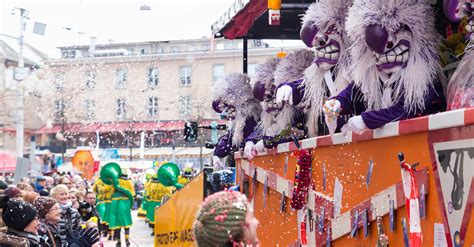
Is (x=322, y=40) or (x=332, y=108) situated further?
(x=322, y=40)

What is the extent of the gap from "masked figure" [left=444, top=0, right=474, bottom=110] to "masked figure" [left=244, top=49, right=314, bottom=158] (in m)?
2.04

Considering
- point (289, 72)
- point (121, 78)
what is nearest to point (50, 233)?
point (289, 72)

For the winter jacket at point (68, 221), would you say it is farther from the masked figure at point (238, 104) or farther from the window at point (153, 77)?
the window at point (153, 77)

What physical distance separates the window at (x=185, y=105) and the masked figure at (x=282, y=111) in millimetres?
42025

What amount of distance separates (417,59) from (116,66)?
44957 mm

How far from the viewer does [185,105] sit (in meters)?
49.3

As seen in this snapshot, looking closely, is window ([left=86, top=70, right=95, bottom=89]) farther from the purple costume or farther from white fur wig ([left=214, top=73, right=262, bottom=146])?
the purple costume

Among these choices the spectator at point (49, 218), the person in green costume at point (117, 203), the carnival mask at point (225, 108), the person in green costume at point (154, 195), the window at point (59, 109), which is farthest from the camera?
the window at point (59, 109)

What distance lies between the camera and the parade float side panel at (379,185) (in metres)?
2.92

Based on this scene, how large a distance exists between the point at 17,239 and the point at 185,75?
44559mm

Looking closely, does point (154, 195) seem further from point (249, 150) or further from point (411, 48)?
point (411, 48)

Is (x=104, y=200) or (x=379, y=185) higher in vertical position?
(x=379, y=185)

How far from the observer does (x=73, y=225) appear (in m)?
7.86

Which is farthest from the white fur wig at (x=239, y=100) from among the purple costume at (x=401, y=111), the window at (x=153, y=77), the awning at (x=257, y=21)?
the window at (x=153, y=77)
